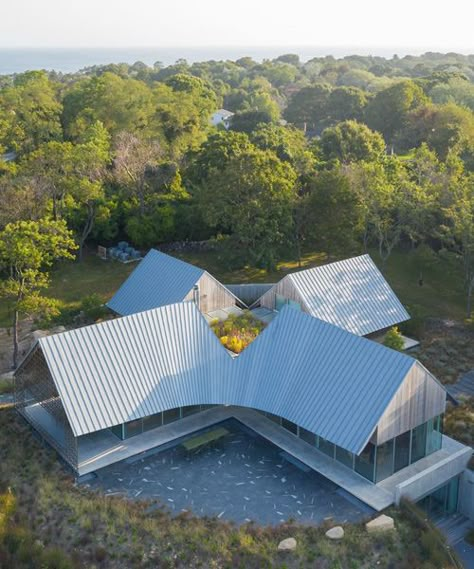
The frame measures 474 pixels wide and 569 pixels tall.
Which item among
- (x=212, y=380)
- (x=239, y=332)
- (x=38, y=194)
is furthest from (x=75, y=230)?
(x=212, y=380)

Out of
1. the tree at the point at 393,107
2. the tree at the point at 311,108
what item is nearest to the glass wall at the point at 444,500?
the tree at the point at 393,107

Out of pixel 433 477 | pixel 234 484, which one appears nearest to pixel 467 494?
pixel 433 477

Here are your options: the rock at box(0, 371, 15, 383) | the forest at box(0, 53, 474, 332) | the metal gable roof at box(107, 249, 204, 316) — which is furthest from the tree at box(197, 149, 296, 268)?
the rock at box(0, 371, 15, 383)

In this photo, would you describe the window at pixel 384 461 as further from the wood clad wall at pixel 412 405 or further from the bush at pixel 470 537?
the bush at pixel 470 537

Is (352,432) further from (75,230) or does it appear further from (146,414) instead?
(75,230)

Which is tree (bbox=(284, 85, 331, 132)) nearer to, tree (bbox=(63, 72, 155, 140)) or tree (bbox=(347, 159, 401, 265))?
tree (bbox=(63, 72, 155, 140))

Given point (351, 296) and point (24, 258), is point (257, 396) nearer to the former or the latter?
point (351, 296)
